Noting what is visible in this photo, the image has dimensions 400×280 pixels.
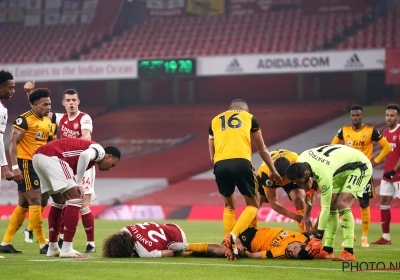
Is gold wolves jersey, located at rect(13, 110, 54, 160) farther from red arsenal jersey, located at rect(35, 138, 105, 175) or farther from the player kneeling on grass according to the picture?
the player kneeling on grass

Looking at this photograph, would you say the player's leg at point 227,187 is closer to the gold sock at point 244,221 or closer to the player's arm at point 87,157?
the gold sock at point 244,221

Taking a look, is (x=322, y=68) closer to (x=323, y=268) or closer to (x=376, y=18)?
(x=376, y=18)

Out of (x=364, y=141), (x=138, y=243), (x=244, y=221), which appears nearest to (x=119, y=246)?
(x=138, y=243)

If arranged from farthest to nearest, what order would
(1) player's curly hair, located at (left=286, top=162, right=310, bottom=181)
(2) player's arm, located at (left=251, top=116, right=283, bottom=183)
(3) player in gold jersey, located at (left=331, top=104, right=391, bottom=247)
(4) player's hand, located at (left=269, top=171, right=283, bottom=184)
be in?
(3) player in gold jersey, located at (left=331, top=104, right=391, bottom=247)
(4) player's hand, located at (left=269, top=171, right=283, bottom=184)
(2) player's arm, located at (left=251, top=116, right=283, bottom=183)
(1) player's curly hair, located at (left=286, top=162, right=310, bottom=181)

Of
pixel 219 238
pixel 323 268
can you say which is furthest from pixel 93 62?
pixel 323 268

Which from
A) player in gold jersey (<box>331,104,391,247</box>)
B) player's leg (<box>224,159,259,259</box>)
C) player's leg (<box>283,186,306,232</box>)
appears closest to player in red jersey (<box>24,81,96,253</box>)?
player's leg (<box>224,159,259,259</box>)

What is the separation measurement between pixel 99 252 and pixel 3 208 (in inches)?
538

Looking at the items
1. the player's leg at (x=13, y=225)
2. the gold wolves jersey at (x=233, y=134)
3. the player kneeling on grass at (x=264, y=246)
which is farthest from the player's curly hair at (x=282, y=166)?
the player's leg at (x=13, y=225)

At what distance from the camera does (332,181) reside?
366 inches

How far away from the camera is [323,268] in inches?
334

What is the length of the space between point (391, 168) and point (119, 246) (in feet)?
22.0

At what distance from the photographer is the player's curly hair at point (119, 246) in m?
9.54

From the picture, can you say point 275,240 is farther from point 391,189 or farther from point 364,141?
point 391,189
